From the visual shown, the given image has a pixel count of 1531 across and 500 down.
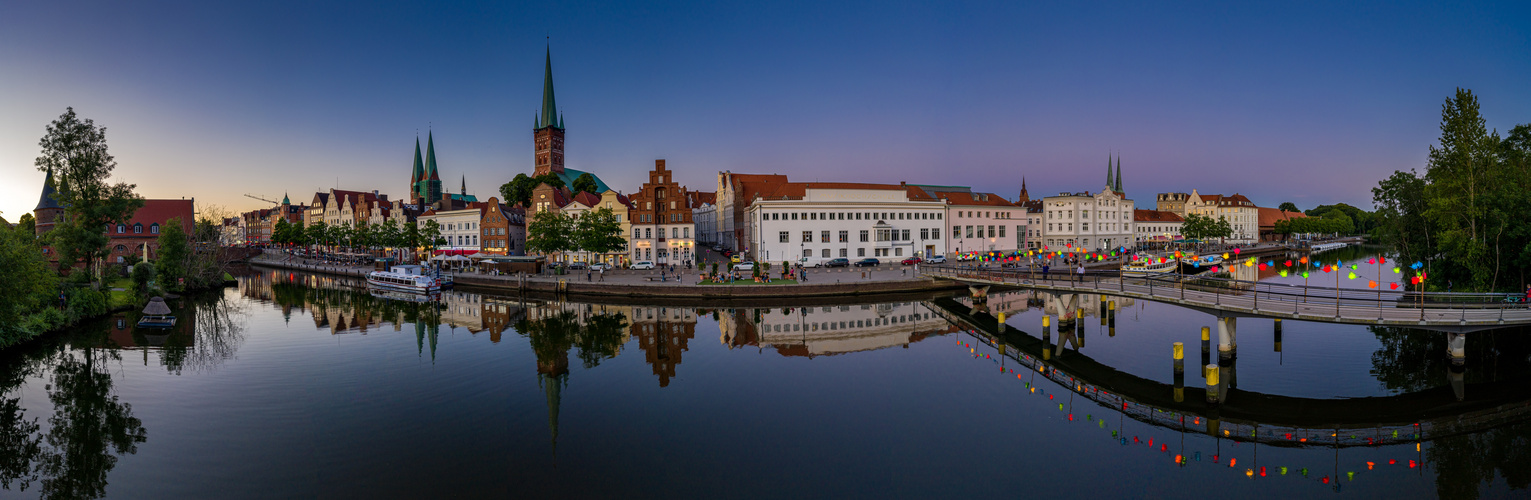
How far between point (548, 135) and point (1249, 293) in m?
102

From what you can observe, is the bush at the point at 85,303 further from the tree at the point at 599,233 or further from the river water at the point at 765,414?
the tree at the point at 599,233

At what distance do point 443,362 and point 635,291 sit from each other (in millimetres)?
20445

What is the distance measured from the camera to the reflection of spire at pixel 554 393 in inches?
656

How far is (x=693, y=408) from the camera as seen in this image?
19.0 meters

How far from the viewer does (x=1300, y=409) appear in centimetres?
1827

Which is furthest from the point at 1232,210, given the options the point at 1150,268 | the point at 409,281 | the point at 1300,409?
the point at 409,281

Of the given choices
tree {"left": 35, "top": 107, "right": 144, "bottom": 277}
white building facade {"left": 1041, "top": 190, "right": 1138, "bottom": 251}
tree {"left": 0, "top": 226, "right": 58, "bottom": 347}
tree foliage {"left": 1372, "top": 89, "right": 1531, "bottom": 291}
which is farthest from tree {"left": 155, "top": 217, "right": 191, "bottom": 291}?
white building facade {"left": 1041, "top": 190, "right": 1138, "bottom": 251}

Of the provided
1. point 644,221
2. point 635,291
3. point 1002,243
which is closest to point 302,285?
point 644,221

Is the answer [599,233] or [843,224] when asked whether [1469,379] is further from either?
[599,233]

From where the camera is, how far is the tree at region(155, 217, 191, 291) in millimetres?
48625

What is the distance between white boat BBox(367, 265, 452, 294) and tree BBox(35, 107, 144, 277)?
17742mm

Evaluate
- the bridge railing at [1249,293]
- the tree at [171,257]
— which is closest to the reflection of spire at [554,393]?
the bridge railing at [1249,293]

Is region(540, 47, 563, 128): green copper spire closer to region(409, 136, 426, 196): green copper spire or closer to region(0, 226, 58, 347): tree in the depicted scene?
region(409, 136, 426, 196): green copper spire

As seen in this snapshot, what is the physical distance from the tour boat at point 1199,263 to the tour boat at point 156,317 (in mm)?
66855
